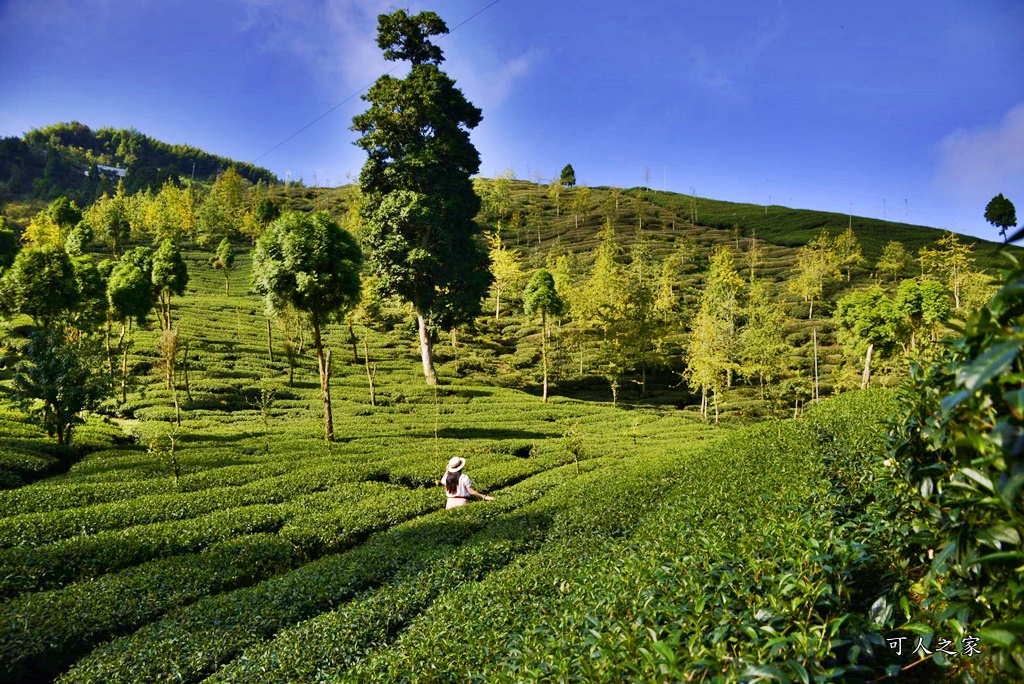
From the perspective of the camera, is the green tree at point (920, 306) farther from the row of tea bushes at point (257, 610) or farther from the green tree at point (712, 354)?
the row of tea bushes at point (257, 610)

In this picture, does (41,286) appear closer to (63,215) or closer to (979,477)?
(979,477)

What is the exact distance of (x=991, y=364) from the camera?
1.54 meters

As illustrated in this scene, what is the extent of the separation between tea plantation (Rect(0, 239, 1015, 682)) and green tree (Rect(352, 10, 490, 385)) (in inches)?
467

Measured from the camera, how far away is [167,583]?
34.0ft

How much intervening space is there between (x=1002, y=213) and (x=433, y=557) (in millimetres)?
110009

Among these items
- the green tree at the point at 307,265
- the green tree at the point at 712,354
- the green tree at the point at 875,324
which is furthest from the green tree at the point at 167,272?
the green tree at the point at 875,324

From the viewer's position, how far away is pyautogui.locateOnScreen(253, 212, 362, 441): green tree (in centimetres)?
2216

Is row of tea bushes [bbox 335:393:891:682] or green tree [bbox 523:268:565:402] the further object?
green tree [bbox 523:268:565:402]

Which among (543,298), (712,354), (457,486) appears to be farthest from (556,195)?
(457,486)

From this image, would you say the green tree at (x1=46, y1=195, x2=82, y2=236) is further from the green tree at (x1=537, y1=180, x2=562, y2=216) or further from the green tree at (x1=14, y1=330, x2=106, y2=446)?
the green tree at (x1=537, y1=180, x2=562, y2=216)

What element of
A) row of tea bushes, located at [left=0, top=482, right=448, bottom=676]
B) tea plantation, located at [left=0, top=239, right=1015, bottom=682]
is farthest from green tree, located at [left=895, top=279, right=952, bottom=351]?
row of tea bushes, located at [left=0, top=482, right=448, bottom=676]

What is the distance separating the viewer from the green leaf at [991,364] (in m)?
1.49

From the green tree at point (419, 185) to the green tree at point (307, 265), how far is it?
11.8 metres

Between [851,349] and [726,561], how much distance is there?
4701cm
